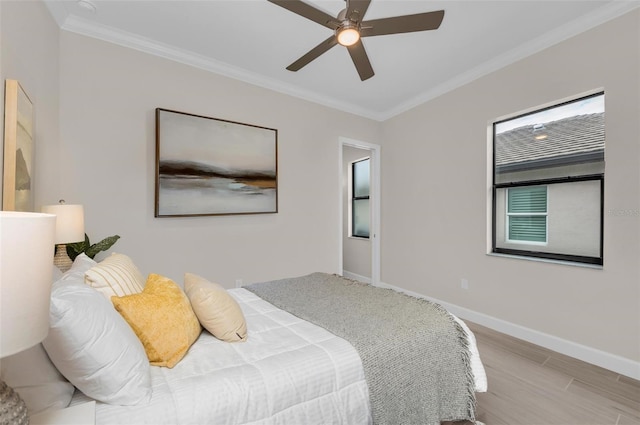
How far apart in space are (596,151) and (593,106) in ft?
1.24

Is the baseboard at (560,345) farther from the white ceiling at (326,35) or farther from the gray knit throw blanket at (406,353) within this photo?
the white ceiling at (326,35)

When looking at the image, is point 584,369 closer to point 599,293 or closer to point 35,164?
point 599,293

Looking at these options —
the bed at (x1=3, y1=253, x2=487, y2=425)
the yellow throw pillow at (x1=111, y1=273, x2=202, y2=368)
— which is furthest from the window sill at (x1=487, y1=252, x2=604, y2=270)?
the yellow throw pillow at (x1=111, y1=273, x2=202, y2=368)

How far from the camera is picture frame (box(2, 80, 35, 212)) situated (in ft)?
4.97

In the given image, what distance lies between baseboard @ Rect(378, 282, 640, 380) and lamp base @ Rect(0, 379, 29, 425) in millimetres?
3434

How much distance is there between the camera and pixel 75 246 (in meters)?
2.32

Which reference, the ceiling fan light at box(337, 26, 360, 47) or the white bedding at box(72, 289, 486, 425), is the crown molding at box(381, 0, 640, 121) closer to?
the ceiling fan light at box(337, 26, 360, 47)

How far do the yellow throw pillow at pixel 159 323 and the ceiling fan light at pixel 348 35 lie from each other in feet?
5.76

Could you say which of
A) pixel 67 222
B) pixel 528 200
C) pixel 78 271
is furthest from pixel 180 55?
pixel 528 200

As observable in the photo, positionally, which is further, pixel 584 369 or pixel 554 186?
pixel 554 186

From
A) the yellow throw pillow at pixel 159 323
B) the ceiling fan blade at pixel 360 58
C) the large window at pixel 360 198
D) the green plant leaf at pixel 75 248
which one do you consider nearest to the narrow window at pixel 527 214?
the ceiling fan blade at pixel 360 58

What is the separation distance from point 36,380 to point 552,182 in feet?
11.9

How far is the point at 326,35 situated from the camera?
268 cm

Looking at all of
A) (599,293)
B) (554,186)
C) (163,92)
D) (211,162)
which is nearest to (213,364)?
(211,162)
